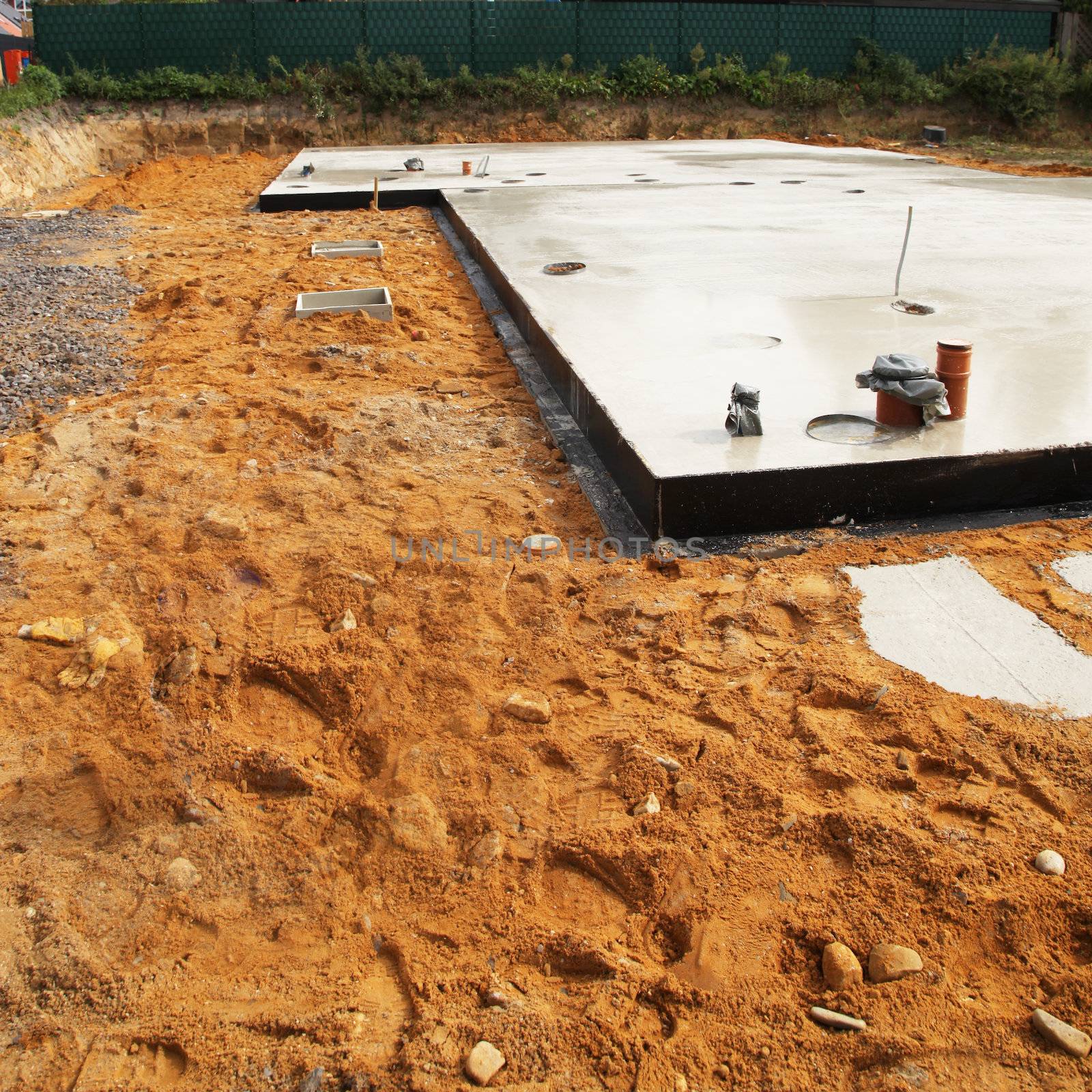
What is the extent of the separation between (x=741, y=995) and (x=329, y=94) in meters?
17.4

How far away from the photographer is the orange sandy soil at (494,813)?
5.32 ft

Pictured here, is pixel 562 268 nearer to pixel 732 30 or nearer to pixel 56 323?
pixel 56 323

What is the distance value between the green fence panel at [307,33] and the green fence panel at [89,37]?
6.64 ft

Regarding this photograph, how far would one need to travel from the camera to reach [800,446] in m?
3.20

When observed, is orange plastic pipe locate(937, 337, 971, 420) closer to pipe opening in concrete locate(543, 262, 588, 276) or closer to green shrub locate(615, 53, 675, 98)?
pipe opening in concrete locate(543, 262, 588, 276)

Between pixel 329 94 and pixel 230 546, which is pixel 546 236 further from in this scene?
pixel 329 94

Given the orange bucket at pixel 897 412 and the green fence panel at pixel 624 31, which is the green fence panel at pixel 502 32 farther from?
the orange bucket at pixel 897 412

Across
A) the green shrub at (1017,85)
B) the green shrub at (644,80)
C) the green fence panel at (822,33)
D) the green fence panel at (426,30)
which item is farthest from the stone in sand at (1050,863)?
the green shrub at (1017,85)

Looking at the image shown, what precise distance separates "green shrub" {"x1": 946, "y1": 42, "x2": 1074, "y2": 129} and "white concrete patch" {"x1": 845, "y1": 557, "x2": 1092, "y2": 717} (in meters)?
18.8

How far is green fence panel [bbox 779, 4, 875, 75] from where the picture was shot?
18031mm

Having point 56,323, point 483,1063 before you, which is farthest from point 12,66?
point 483,1063

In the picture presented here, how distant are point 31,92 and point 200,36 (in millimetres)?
3561

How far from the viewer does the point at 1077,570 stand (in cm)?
284

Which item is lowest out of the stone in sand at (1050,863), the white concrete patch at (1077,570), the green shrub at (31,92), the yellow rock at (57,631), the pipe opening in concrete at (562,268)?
the stone in sand at (1050,863)
